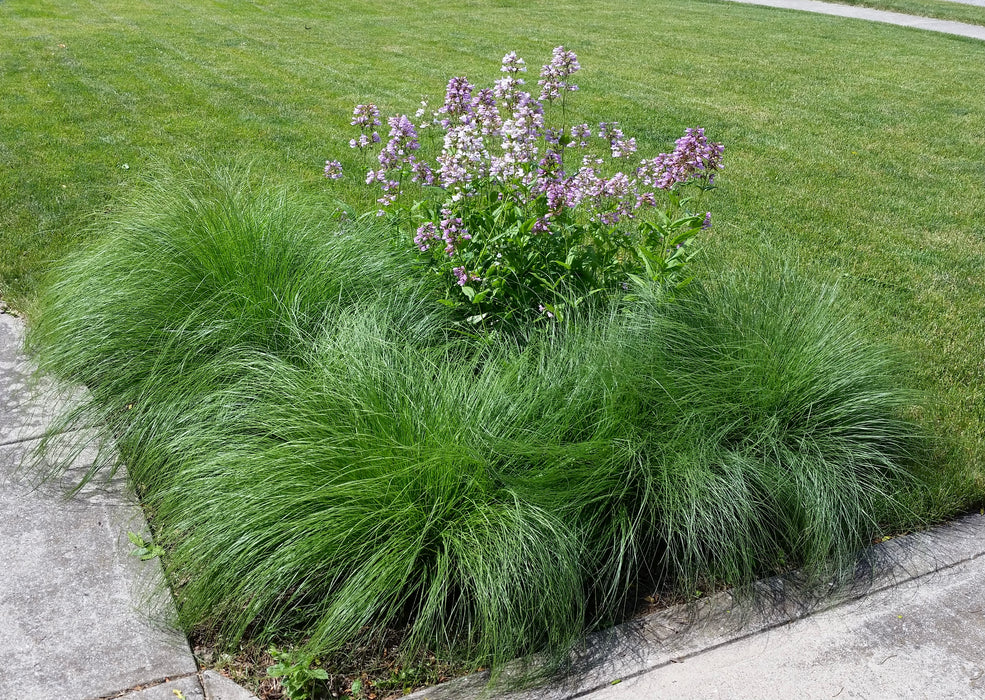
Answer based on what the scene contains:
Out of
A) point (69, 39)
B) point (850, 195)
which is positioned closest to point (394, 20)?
point (69, 39)

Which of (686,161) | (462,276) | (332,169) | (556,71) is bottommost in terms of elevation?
(462,276)

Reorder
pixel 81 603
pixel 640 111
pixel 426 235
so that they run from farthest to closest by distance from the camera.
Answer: pixel 640 111 → pixel 426 235 → pixel 81 603

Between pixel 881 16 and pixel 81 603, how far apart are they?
1619 cm

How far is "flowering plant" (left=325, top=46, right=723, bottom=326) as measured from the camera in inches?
157

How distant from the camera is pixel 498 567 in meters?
2.78

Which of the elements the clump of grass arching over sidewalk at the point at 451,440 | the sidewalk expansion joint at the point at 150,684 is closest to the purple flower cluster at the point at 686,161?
the clump of grass arching over sidewalk at the point at 451,440

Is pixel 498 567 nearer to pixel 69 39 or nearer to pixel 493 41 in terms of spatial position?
pixel 493 41

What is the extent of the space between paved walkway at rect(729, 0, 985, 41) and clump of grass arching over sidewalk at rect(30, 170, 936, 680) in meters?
12.9

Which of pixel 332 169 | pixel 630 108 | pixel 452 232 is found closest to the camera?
pixel 452 232

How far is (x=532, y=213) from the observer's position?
13.7 feet

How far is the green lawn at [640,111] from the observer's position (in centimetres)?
550

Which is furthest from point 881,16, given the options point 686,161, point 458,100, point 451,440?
point 451,440

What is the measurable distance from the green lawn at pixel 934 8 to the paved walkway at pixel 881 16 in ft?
0.59

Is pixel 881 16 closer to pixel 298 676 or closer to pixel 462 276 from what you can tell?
pixel 462 276
